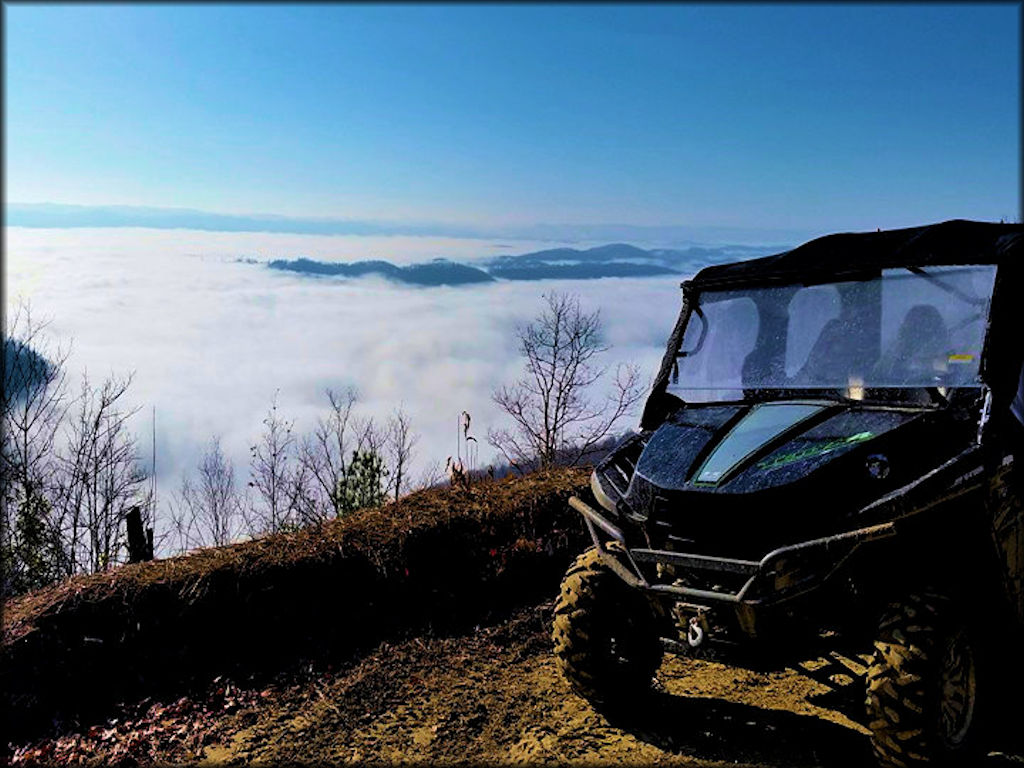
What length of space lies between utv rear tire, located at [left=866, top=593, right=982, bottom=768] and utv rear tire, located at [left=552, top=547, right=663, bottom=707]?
145 centimetres

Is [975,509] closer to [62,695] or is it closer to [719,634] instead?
[719,634]

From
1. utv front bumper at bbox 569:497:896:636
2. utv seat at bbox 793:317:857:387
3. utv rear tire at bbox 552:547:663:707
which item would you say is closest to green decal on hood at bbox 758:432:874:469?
utv front bumper at bbox 569:497:896:636

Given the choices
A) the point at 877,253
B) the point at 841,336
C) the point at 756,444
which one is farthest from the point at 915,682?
the point at 877,253

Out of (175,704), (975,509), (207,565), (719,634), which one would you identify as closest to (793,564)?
(719,634)

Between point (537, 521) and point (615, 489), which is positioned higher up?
point (615, 489)

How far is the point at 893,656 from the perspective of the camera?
14.8 feet

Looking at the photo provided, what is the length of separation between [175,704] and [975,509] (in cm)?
618

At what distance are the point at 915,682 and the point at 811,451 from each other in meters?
1.27

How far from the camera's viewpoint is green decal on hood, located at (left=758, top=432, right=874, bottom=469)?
15.7 feet

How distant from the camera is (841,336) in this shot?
18.6 feet

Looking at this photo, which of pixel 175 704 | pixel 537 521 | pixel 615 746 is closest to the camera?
pixel 615 746

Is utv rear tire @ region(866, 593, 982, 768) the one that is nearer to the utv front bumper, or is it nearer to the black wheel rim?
the black wheel rim

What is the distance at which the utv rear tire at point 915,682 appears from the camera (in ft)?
14.6

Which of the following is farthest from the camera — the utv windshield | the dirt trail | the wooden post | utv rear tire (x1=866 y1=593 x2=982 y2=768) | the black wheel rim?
the wooden post
